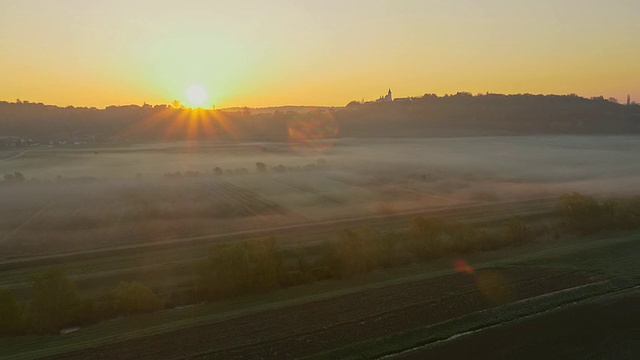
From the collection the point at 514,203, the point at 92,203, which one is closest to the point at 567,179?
the point at 514,203

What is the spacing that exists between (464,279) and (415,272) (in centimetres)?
242

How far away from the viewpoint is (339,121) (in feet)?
364

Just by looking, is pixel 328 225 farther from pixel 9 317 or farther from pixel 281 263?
pixel 9 317

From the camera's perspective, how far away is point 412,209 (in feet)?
141

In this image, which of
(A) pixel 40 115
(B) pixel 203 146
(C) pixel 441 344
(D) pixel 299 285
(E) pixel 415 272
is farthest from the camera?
(A) pixel 40 115

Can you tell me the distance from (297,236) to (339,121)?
78764 mm

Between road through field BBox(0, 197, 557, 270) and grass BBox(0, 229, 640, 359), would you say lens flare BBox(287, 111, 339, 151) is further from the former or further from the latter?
grass BBox(0, 229, 640, 359)

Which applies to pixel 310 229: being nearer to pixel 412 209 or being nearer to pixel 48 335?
pixel 412 209

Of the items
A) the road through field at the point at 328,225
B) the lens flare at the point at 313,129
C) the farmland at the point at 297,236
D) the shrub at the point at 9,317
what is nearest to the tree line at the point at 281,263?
the shrub at the point at 9,317

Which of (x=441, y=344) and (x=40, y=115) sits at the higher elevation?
(x=40, y=115)

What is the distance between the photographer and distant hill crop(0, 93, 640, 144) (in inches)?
3834

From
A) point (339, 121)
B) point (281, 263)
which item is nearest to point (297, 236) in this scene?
point (281, 263)

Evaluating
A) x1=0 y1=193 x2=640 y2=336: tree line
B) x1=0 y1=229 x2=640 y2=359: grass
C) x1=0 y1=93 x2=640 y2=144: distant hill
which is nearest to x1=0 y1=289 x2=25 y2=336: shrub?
x1=0 y1=193 x2=640 y2=336: tree line

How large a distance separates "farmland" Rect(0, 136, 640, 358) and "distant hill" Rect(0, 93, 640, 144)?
19.4m
